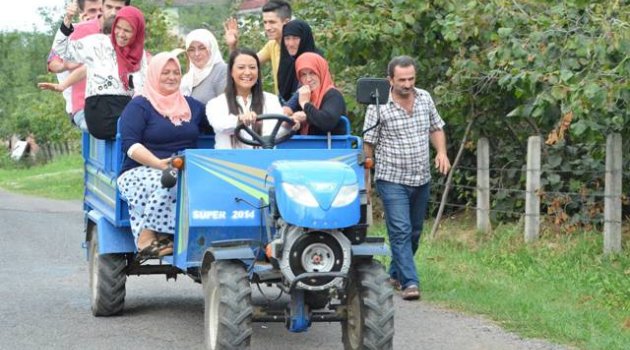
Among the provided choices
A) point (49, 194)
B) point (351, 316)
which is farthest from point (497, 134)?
point (49, 194)

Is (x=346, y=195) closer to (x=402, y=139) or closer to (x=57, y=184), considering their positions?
(x=402, y=139)

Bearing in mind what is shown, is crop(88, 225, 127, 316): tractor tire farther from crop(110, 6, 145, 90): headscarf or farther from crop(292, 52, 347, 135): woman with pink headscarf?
crop(292, 52, 347, 135): woman with pink headscarf

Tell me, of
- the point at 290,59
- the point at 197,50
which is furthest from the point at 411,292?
the point at 197,50

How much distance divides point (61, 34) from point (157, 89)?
2.67 metres

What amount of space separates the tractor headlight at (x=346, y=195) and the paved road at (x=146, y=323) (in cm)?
168

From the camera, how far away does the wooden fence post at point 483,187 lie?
1577 cm

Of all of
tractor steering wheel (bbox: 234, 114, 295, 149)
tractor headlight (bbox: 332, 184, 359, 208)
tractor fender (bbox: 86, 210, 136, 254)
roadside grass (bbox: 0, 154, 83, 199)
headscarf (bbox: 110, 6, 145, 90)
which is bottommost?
roadside grass (bbox: 0, 154, 83, 199)

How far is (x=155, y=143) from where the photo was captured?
959 centimetres

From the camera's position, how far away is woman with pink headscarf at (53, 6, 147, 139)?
34.1 feet

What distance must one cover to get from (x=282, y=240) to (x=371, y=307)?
0.65 m

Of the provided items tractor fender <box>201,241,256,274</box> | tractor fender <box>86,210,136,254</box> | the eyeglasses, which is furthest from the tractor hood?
the eyeglasses

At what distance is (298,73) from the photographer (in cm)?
977

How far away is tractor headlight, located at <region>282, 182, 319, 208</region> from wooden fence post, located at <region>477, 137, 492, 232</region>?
835 centimetres

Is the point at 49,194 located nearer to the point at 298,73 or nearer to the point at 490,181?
the point at 490,181
